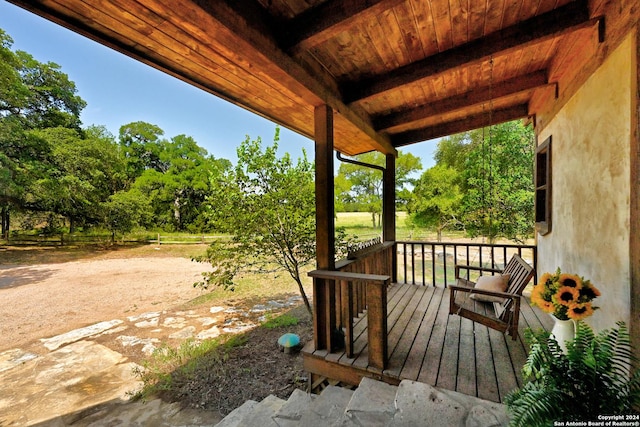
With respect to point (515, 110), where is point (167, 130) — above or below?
above

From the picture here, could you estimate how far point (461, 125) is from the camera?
3770mm

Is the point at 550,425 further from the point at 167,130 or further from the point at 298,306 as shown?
the point at 167,130

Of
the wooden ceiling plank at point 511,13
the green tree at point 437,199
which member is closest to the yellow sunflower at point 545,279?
the wooden ceiling plank at point 511,13

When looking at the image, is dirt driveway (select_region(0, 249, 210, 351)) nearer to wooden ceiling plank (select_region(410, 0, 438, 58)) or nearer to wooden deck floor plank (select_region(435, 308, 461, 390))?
wooden deck floor plank (select_region(435, 308, 461, 390))

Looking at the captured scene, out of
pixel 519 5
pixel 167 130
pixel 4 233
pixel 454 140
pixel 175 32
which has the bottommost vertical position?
pixel 4 233

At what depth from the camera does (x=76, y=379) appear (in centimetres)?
314

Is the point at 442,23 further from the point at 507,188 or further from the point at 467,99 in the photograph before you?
the point at 507,188

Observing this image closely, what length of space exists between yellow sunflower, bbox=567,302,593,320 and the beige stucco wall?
0.23 m

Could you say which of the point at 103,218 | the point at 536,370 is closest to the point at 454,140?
the point at 536,370

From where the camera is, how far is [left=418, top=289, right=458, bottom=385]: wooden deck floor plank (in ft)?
6.14

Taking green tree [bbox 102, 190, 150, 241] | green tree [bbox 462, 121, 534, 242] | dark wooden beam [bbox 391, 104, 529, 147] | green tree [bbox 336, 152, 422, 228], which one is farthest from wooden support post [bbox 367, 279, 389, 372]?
green tree [bbox 102, 190, 150, 241]

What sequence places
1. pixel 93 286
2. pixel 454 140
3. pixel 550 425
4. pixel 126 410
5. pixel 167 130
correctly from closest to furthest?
1. pixel 550 425
2. pixel 126 410
3. pixel 93 286
4. pixel 454 140
5. pixel 167 130

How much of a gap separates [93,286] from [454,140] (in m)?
13.7

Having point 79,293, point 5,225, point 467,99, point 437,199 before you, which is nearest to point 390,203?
point 467,99
